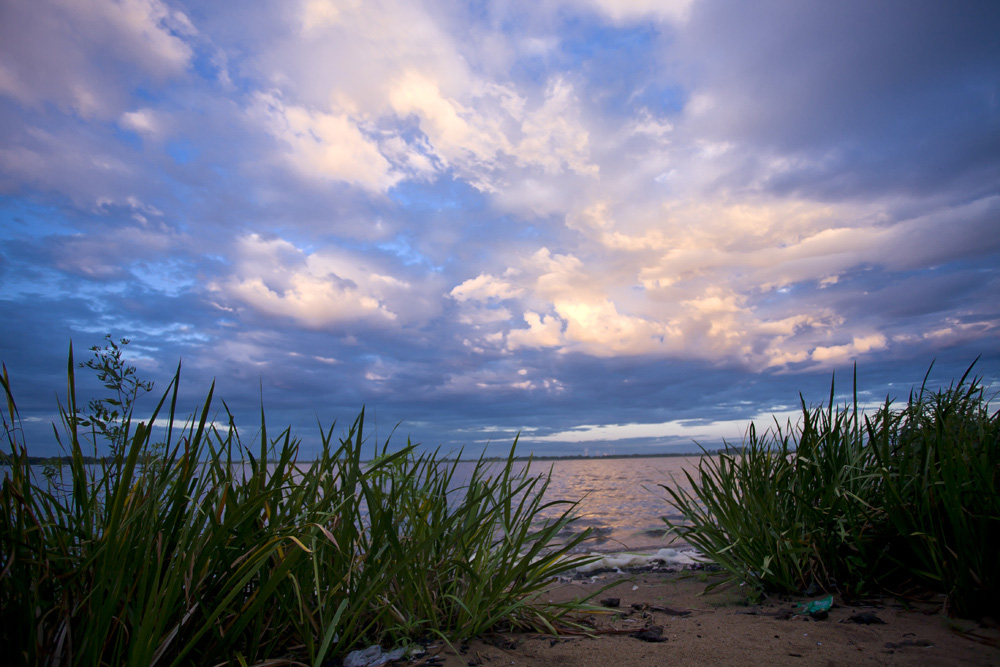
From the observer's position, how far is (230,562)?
6.93 ft

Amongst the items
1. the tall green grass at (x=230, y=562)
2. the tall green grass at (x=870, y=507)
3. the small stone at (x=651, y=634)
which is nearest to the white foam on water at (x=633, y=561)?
the tall green grass at (x=870, y=507)

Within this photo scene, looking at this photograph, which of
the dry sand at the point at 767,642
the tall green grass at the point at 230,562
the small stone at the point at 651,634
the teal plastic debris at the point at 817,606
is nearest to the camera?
the tall green grass at the point at 230,562

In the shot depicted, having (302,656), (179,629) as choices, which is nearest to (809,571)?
(302,656)

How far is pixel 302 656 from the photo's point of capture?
2297mm

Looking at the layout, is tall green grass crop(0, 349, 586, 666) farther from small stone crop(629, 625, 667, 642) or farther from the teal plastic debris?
the teal plastic debris

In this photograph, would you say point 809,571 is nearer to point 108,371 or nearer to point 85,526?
point 85,526

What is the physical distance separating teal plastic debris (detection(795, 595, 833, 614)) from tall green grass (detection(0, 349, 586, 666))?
1.46m

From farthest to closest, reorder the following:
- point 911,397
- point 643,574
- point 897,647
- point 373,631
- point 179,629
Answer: point 643,574 → point 911,397 → point 373,631 → point 897,647 → point 179,629

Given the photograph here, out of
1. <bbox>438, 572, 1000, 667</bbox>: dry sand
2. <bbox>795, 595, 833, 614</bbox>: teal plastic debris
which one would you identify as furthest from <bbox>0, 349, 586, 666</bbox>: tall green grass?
<bbox>795, 595, 833, 614</bbox>: teal plastic debris

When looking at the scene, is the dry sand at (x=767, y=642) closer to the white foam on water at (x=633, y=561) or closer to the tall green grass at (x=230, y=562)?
the tall green grass at (x=230, y=562)

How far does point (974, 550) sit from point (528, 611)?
90.0 inches

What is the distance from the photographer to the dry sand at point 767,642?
2383 millimetres

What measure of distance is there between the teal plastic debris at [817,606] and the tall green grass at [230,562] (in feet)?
4.77

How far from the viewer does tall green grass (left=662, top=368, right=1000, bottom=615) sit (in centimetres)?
273
